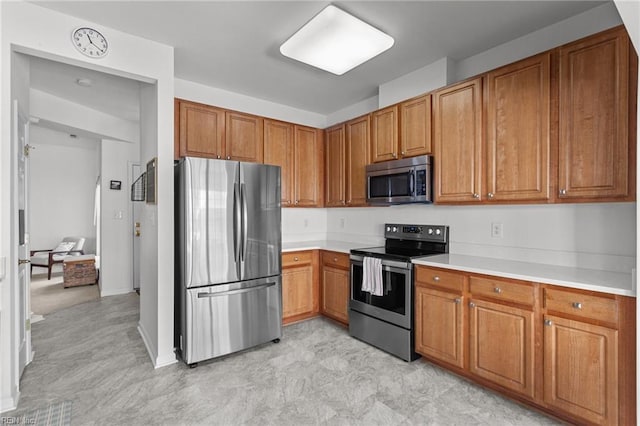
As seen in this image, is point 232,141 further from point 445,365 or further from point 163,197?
point 445,365

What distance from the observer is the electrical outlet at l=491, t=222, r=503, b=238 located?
9.01ft

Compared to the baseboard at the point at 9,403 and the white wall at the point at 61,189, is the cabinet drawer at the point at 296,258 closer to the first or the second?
the baseboard at the point at 9,403

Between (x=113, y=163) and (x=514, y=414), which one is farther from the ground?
(x=113, y=163)

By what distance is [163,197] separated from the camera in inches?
109

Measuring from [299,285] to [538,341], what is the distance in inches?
90.4

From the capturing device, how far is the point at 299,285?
3678 mm

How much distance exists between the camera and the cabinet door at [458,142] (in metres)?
2.60

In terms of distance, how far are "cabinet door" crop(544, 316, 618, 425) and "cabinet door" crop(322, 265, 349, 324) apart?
1.87 m

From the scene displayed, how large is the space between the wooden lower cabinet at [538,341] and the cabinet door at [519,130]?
2.32ft

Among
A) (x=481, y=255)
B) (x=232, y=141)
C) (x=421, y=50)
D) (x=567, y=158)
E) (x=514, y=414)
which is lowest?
(x=514, y=414)

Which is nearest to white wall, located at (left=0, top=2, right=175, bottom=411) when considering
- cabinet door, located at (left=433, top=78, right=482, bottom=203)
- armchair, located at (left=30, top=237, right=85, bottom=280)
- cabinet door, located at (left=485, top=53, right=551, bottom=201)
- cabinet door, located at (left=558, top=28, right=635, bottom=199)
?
cabinet door, located at (left=433, top=78, right=482, bottom=203)

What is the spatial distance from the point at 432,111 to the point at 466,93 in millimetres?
326

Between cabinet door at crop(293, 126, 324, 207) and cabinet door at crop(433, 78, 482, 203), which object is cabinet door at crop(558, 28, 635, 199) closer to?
cabinet door at crop(433, 78, 482, 203)

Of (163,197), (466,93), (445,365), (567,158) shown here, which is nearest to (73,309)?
(163,197)
